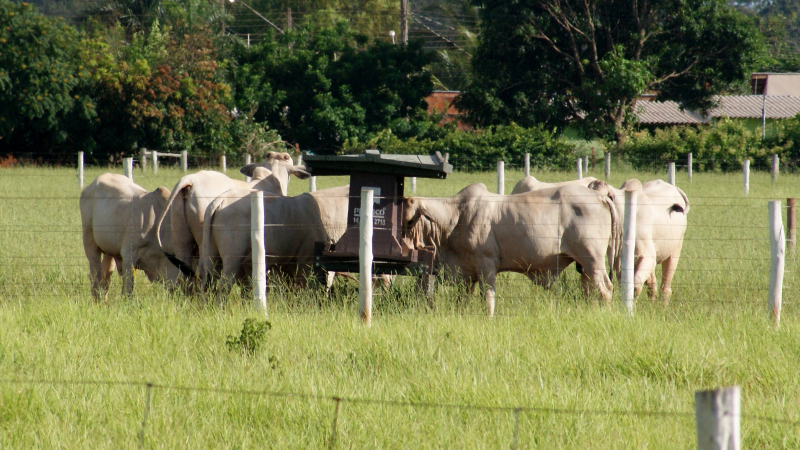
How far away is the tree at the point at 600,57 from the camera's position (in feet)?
111

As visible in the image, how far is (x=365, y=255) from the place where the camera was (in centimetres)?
704

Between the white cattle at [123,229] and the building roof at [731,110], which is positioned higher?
the building roof at [731,110]

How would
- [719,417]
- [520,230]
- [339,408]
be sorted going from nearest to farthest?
[719,417] → [339,408] → [520,230]

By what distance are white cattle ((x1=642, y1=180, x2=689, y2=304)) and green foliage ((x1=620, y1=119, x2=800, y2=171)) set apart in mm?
20565

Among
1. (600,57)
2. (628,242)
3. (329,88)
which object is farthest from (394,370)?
(329,88)

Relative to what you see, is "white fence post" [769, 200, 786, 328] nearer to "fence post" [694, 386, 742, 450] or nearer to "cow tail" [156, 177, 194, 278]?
"fence post" [694, 386, 742, 450]

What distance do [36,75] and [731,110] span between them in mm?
38546

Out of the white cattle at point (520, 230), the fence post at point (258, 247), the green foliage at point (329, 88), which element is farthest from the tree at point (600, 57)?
the fence post at point (258, 247)

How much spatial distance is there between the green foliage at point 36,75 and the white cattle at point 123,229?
22.7m

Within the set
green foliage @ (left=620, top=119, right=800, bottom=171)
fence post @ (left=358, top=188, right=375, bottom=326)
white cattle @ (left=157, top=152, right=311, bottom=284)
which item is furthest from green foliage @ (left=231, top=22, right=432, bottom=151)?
fence post @ (left=358, top=188, right=375, bottom=326)

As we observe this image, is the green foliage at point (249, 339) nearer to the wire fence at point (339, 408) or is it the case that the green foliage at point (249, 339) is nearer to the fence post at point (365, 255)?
the wire fence at point (339, 408)

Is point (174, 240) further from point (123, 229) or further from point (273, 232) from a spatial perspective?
point (273, 232)

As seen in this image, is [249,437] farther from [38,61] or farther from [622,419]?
[38,61]

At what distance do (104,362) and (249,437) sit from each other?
1.70m
